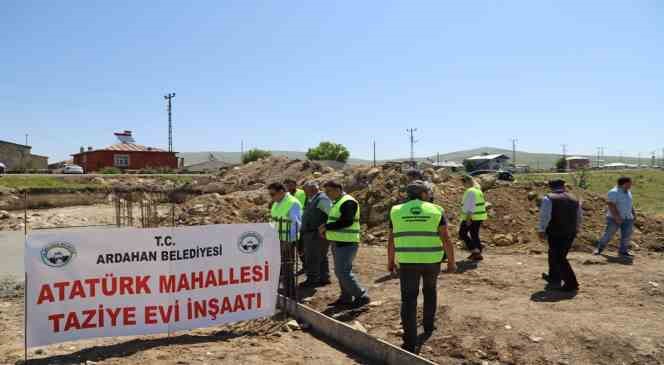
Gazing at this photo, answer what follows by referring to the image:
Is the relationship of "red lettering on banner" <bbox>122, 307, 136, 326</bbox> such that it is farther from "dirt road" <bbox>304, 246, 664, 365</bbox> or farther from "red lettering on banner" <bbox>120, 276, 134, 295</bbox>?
"dirt road" <bbox>304, 246, 664, 365</bbox>

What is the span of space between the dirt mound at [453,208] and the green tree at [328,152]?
53.6m

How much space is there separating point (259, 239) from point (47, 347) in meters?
2.60

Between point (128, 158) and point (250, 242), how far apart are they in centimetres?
5830

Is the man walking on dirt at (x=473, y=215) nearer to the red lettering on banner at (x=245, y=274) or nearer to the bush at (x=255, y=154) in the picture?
the red lettering on banner at (x=245, y=274)

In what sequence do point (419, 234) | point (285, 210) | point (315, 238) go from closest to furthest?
1. point (419, 234)
2. point (285, 210)
3. point (315, 238)

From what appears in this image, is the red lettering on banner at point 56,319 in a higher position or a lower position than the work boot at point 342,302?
higher

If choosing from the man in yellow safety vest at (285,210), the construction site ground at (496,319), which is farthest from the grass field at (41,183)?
the man in yellow safety vest at (285,210)

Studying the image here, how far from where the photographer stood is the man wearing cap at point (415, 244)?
202 inches

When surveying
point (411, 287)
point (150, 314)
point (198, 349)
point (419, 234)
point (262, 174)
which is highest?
point (262, 174)

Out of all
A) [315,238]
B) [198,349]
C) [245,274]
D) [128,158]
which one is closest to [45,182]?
[128,158]

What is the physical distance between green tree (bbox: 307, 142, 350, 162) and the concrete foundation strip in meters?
67.3

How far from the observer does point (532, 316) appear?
6.02 m

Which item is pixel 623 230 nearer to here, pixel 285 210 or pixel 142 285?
pixel 285 210

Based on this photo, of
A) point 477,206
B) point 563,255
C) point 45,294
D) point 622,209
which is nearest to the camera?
point 45,294
